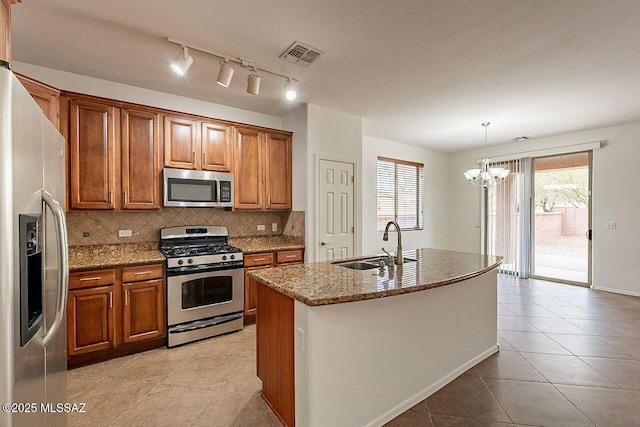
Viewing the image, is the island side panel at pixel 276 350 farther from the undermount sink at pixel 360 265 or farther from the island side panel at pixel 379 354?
the undermount sink at pixel 360 265

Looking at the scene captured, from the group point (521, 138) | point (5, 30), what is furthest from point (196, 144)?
point (521, 138)

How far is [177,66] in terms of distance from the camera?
2.38m

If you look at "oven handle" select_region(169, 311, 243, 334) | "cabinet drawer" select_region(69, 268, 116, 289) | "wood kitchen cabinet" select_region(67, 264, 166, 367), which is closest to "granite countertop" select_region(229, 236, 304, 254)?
"oven handle" select_region(169, 311, 243, 334)

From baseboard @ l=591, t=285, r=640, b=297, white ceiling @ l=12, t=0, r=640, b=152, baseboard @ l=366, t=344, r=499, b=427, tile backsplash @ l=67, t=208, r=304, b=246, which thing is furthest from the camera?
baseboard @ l=591, t=285, r=640, b=297

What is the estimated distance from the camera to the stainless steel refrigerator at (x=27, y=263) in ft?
2.91

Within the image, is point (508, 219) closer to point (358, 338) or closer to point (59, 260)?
point (358, 338)

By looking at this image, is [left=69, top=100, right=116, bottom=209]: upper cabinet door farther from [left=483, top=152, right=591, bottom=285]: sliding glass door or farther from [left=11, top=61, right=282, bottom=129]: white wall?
[left=483, top=152, right=591, bottom=285]: sliding glass door

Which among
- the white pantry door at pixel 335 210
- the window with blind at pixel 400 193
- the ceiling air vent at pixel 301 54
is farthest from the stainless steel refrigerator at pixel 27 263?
the window with blind at pixel 400 193

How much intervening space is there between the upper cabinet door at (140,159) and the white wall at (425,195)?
11.1 ft

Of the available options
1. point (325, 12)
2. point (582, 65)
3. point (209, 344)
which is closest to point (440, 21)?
point (325, 12)

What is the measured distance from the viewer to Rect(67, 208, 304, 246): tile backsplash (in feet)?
10.1

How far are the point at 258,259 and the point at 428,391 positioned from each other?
2.22 metres

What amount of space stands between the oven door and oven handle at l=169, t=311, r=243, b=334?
0.15ft

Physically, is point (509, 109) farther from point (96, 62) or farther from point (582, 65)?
point (96, 62)
